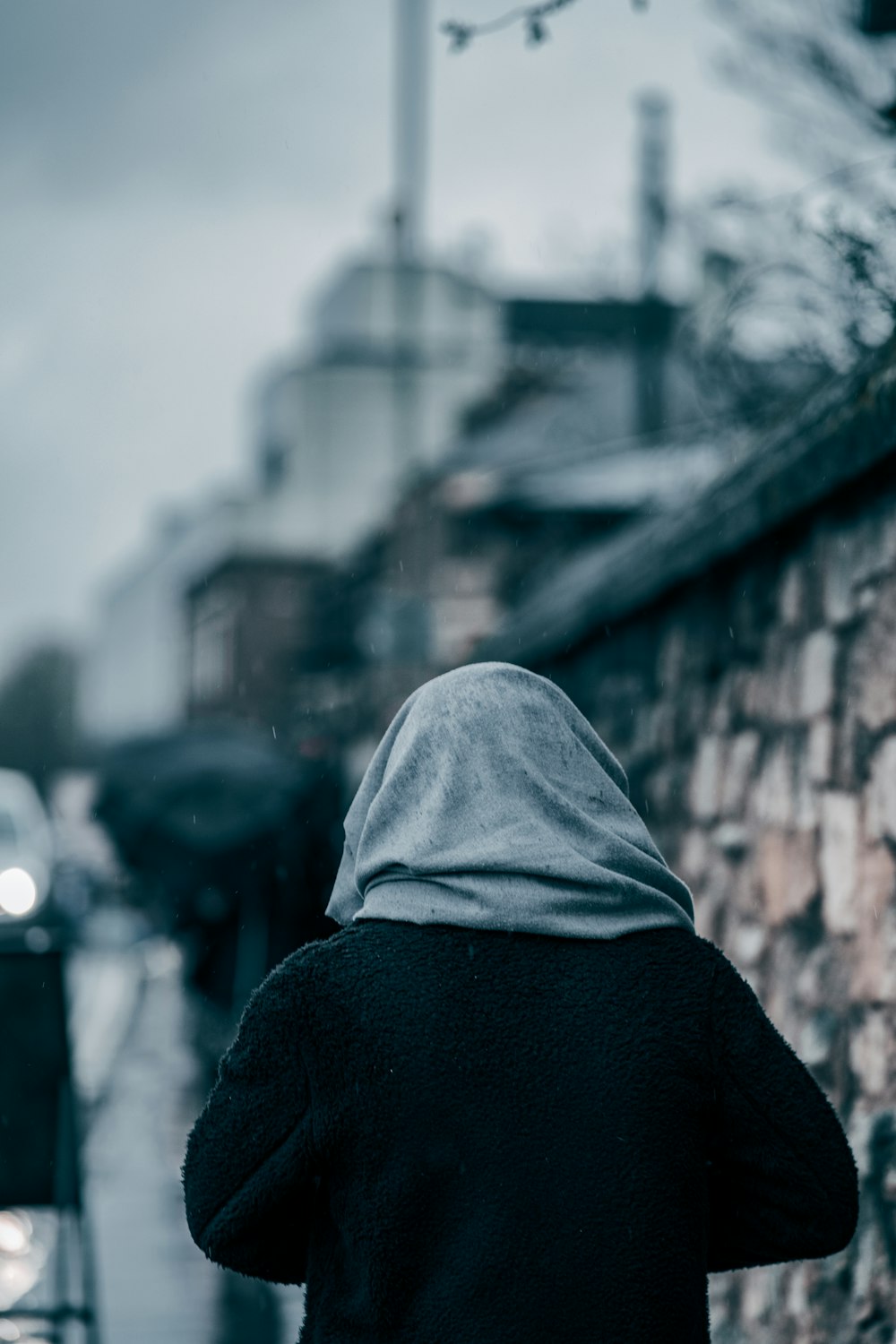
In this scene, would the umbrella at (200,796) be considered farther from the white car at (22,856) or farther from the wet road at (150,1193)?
the white car at (22,856)

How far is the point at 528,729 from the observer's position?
82.0 inches

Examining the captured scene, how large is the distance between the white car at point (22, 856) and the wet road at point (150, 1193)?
2.89m

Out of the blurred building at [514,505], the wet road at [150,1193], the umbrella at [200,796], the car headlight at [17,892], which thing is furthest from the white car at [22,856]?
the blurred building at [514,505]

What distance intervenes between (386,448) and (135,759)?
21.9m

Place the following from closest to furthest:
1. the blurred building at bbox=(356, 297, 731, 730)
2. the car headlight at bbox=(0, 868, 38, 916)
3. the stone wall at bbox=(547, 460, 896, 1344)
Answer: the stone wall at bbox=(547, 460, 896, 1344) < the blurred building at bbox=(356, 297, 731, 730) < the car headlight at bbox=(0, 868, 38, 916)

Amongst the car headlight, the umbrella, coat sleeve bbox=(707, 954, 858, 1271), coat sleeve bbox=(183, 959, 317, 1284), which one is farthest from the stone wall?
the car headlight

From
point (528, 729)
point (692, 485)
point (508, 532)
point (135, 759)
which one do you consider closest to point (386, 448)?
point (508, 532)

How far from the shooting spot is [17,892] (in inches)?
719

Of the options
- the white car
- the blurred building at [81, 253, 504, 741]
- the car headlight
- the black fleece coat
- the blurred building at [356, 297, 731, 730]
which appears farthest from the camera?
the blurred building at [81, 253, 504, 741]

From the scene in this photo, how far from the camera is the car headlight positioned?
1800 centimetres

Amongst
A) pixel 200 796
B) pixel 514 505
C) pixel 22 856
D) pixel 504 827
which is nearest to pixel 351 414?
pixel 22 856

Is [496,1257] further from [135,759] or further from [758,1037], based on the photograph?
[135,759]

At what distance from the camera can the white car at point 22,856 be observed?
18.1 meters

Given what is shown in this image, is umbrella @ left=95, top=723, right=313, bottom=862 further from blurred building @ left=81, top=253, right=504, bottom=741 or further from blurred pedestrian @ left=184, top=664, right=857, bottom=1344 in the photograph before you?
blurred building @ left=81, top=253, right=504, bottom=741
